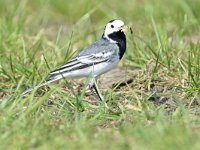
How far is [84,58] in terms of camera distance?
635 cm

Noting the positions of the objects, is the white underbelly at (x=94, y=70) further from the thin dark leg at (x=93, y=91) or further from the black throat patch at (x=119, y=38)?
the black throat patch at (x=119, y=38)

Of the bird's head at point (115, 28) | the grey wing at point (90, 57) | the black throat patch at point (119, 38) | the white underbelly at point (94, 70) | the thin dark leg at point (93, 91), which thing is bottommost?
the thin dark leg at point (93, 91)

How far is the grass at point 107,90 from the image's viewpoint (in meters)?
4.52

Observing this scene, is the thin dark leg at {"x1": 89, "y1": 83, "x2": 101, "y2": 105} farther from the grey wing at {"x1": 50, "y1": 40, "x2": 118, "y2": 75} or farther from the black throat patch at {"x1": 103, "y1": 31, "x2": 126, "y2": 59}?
the black throat patch at {"x1": 103, "y1": 31, "x2": 126, "y2": 59}

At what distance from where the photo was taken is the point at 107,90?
21.5 ft

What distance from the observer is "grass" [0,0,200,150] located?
4.52m

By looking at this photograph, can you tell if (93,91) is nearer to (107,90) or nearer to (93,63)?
(107,90)

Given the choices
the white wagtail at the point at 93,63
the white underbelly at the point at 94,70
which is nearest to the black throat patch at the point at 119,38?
the white wagtail at the point at 93,63

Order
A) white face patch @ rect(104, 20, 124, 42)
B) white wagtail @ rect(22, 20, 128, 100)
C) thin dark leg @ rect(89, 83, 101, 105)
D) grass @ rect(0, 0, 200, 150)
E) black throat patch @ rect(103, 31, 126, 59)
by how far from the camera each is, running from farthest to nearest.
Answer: white face patch @ rect(104, 20, 124, 42), black throat patch @ rect(103, 31, 126, 59), thin dark leg @ rect(89, 83, 101, 105), white wagtail @ rect(22, 20, 128, 100), grass @ rect(0, 0, 200, 150)

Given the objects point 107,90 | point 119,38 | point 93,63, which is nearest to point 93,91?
point 107,90

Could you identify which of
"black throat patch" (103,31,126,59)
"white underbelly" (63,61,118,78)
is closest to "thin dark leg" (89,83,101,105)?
"white underbelly" (63,61,118,78)

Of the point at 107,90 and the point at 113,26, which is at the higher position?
the point at 113,26

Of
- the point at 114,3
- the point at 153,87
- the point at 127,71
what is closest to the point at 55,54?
the point at 127,71

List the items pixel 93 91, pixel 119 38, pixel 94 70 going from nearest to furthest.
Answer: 1. pixel 94 70
2. pixel 93 91
3. pixel 119 38
